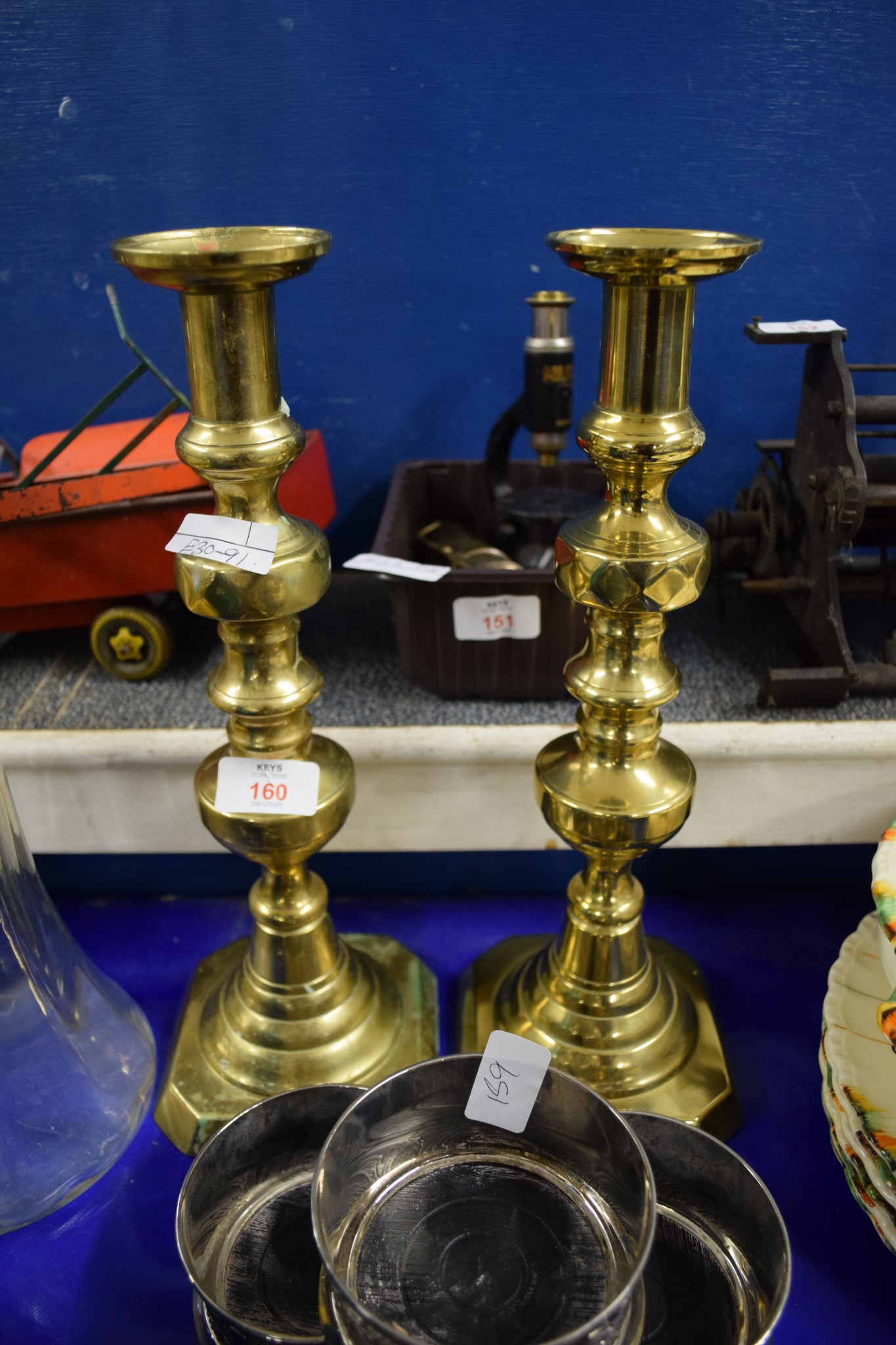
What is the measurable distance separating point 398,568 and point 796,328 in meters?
0.35

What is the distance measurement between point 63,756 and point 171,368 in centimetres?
40

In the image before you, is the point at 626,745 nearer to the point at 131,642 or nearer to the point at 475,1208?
the point at 475,1208

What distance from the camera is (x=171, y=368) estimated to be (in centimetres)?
91

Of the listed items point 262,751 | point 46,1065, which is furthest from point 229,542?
point 46,1065

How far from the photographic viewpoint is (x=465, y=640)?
75 centimetres

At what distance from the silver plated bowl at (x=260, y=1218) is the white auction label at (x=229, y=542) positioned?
1.03ft

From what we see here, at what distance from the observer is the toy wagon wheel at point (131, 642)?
79 cm

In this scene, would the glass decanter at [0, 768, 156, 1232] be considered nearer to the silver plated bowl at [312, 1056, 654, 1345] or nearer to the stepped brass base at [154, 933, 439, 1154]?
the stepped brass base at [154, 933, 439, 1154]

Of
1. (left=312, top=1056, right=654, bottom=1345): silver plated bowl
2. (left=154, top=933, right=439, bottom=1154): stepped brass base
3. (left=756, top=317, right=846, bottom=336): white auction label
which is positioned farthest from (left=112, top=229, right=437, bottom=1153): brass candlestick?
(left=756, top=317, right=846, bottom=336): white auction label

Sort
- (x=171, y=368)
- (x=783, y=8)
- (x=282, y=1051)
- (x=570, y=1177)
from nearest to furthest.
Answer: (x=570, y=1177)
(x=282, y=1051)
(x=783, y=8)
(x=171, y=368)

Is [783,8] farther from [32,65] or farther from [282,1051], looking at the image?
[282,1051]

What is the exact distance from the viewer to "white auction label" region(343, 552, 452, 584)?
0.70 m

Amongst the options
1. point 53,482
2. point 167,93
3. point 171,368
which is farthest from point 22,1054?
point 167,93

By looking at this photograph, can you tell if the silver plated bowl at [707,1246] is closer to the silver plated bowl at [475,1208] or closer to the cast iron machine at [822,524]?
the silver plated bowl at [475,1208]
